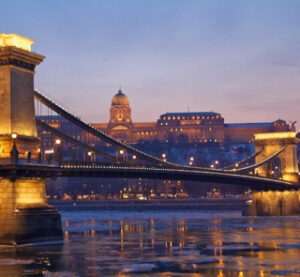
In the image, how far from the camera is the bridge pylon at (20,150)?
42.2 m

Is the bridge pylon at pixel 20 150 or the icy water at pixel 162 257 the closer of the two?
the icy water at pixel 162 257

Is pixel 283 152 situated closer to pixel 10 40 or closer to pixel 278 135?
pixel 278 135

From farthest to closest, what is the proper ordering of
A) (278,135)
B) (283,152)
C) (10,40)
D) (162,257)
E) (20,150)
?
1. (278,135)
2. (283,152)
3. (10,40)
4. (20,150)
5. (162,257)

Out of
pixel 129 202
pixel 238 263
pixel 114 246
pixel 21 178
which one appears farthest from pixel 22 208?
pixel 129 202

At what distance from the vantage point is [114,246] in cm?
4225

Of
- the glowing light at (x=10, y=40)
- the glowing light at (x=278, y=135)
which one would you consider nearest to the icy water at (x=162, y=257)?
the glowing light at (x=10, y=40)

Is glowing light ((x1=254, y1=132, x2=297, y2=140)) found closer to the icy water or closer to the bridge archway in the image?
the bridge archway

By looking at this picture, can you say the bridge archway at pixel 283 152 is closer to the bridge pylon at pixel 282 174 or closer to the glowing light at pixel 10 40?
the bridge pylon at pixel 282 174

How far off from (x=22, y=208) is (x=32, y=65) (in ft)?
32.2

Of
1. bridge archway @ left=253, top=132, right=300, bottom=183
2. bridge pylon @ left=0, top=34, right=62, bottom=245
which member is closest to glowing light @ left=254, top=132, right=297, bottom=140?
bridge archway @ left=253, top=132, right=300, bottom=183

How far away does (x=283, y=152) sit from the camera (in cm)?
9950

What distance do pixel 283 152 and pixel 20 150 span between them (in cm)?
6214

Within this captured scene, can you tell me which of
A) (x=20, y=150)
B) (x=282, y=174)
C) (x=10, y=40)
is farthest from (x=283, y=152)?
(x=10, y=40)

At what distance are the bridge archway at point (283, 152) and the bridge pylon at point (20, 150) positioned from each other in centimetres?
5805
